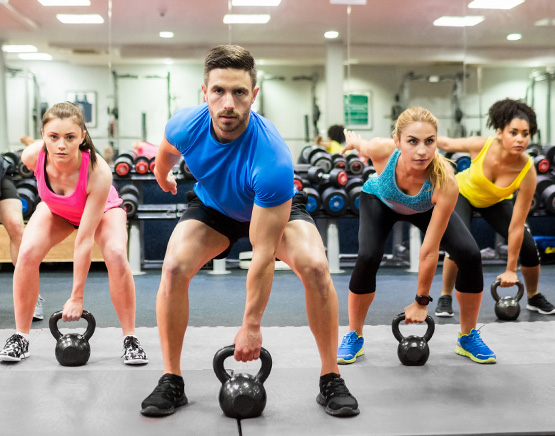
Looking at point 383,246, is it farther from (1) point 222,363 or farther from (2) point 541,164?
(2) point 541,164

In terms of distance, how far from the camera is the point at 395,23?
343 inches

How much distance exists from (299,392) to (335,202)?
3.57 meters

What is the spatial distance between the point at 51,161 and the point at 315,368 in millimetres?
1411

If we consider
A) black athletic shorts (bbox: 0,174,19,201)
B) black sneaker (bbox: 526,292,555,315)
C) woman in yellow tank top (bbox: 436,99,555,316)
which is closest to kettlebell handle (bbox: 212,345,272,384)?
woman in yellow tank top (bbox: 436,99,555,316)

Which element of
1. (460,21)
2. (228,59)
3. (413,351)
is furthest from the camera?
(460,21)

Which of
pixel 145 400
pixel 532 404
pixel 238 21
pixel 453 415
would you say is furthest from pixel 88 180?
pixel 238 21

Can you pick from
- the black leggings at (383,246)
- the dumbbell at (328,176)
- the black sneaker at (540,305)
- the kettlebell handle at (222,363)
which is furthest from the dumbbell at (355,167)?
the kettlebell handle at (222,363)

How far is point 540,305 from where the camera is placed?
12.2ft

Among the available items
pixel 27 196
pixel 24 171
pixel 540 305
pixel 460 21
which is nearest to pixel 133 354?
pixel 540 305

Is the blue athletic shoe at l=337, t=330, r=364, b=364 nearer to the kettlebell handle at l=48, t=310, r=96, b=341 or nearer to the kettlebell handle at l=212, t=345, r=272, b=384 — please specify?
the kettlebell handle at l=212, t=345, r=272, b=384

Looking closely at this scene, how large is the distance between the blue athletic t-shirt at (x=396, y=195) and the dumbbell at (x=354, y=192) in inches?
117

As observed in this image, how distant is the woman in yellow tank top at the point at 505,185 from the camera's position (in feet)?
10.3

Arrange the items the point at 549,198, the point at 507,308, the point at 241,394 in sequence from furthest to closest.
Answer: the point at 549,198
the point at 507,308
the point at 241,394

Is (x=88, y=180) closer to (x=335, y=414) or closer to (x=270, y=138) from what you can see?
(x=270, y=138)
